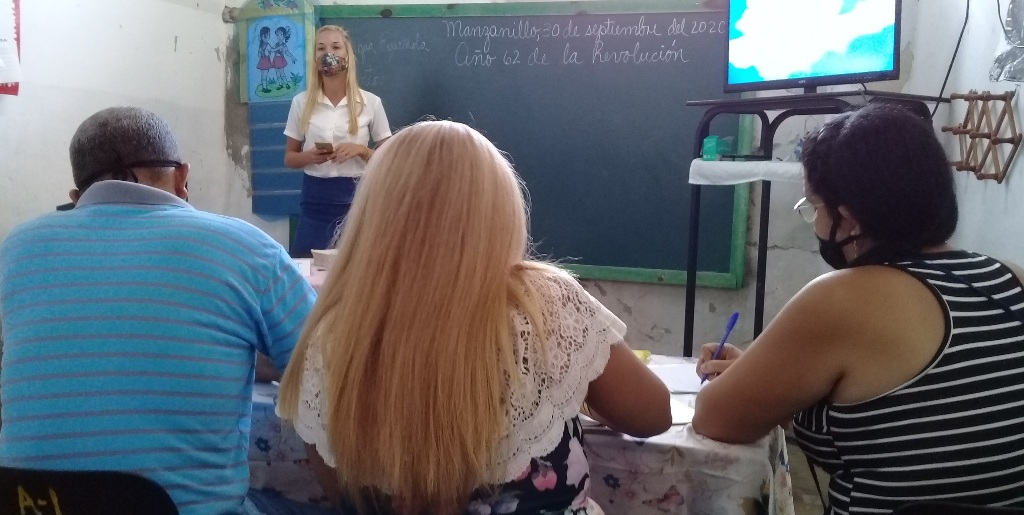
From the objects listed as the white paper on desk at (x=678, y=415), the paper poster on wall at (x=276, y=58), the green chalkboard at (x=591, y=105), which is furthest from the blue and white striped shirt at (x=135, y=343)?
the paper poster on wall at (x=276, y=58)

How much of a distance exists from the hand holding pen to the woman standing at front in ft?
6.84

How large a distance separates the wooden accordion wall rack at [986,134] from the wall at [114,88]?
309cm

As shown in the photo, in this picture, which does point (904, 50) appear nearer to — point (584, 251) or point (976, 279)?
point (584, 251)

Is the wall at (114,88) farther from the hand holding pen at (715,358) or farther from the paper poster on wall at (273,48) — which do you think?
the hand holding pen at (715,358)

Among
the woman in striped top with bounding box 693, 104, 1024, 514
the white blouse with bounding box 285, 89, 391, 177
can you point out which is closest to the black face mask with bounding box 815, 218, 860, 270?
the woman in striped top with bounding box 693, 104, 1024, 514

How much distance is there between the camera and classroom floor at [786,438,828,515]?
239cm

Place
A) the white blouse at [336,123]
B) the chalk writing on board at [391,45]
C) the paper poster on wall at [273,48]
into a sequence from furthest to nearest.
Result: the paper poster on wall at [273,48]
the chalk writing on board at [391,45]
the white blouse at [336,123]

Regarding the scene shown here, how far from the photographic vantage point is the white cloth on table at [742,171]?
7.54 feet

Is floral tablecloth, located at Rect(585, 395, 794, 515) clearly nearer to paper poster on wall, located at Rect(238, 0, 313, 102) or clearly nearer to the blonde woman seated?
the blonde woman seated

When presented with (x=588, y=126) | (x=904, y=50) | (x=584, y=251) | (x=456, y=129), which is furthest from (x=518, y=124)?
(x=456, y=129)

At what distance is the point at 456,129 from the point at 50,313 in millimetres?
653

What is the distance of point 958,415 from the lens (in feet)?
3.34

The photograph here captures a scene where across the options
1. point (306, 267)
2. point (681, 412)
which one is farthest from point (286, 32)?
point (681, 412)

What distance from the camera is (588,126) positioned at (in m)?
3.36
